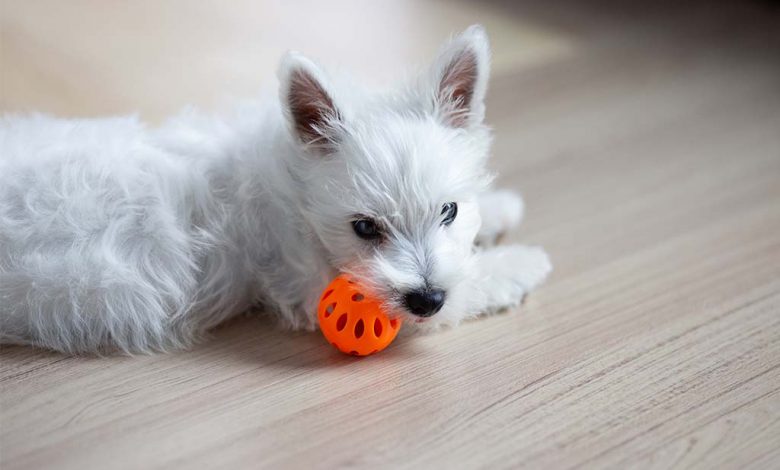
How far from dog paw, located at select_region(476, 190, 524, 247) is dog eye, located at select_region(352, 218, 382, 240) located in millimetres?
537

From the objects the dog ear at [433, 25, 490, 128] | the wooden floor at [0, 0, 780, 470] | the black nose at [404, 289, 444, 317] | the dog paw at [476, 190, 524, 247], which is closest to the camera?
the wooden floor at [0, 0, 780, 470]

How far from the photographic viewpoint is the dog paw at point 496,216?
2346 millimetres

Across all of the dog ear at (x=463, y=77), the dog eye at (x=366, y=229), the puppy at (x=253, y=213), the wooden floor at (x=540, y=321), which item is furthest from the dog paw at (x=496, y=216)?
the dog eye at (x=366, y=229)

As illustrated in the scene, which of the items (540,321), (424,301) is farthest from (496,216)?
(424,301)

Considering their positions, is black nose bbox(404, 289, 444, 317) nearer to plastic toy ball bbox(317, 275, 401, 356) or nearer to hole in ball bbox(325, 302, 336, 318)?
plastic toy ball bbox(317, 275, 401, 356)

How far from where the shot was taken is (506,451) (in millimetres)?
1602

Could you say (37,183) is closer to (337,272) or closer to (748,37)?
(337,272)

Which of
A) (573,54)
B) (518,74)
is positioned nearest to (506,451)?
(518,74)

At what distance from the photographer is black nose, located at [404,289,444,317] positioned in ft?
5.82

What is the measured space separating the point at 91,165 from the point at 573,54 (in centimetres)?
234

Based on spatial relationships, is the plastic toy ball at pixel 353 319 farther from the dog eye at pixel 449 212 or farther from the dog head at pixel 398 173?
the dog eye at pixel 449 212

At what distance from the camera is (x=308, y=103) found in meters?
1.86

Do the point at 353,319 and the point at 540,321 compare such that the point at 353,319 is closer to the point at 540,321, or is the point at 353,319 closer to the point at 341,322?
the point at 341,322

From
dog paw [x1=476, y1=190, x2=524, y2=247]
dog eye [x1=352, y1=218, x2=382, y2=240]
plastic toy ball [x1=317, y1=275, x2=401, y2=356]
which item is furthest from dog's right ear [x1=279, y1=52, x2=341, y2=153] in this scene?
dog paw [x1=476, y1=190, x2=524, y2=247]
